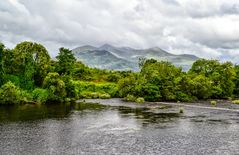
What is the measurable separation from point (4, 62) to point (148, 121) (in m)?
68.8

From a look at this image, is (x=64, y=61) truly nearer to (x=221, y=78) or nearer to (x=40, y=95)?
(x=40, y=95)

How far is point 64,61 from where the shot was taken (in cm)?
14388

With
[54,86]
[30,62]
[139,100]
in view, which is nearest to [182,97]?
[139,100]

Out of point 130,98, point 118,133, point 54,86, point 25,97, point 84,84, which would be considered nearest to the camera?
point 118,133

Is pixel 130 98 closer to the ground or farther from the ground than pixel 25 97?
closer to the ground

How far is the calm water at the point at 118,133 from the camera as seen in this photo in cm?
4909

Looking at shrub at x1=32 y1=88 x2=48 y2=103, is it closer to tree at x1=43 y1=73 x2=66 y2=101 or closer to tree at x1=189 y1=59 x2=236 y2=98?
tree at x1=43 y1=73 x2=66 y2=101

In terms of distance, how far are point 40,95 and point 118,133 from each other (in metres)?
61.7

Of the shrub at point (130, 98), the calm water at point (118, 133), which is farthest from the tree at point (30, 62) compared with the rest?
the calm water at point (118, 133)

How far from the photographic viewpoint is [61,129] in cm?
6412

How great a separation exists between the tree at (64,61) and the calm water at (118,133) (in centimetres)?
5699

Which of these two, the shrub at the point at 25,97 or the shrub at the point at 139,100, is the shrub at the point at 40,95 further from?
the shrub at the point at 139,100

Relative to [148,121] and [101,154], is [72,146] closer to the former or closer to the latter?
[101,154]

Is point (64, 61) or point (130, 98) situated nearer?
point (130, 98)
